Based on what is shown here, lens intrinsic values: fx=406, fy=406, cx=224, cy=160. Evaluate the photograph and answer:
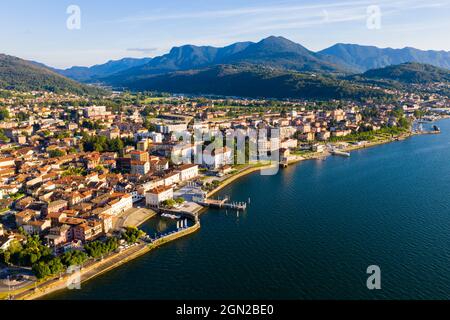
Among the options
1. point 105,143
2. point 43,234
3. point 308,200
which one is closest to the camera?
point 43,234

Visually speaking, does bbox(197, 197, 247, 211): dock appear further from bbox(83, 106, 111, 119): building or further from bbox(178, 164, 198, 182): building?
bbox(83, 106, 111, 119): building

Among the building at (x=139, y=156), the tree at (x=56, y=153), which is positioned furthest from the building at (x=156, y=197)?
the tree at (x=56, y=153)

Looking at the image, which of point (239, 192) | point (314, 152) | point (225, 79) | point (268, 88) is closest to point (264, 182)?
point (239, 192)

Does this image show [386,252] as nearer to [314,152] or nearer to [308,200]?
[308,200]

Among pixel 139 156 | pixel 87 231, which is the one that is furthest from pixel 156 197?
pixel 139 156
